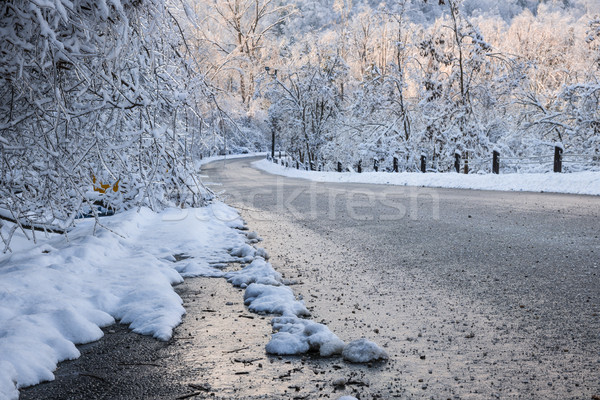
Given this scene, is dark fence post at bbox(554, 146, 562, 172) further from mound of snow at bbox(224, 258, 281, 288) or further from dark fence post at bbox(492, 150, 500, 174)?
mound of snow at bbox(224, 258, 281, 288)

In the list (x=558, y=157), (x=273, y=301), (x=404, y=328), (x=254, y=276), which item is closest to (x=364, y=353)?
(x=404, y=328)

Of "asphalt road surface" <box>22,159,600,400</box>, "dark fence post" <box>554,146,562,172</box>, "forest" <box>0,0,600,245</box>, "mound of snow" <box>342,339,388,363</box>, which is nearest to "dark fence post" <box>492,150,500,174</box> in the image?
"forest" <box>0,0,600,245</box>

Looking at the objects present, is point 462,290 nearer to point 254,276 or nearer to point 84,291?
point 254,276

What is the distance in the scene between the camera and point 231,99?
12336 millimetres

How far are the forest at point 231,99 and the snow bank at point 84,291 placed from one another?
0.49m

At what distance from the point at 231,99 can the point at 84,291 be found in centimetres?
854

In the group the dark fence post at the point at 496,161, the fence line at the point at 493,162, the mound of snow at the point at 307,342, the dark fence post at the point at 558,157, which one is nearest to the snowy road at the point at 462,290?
the mound of snow at the point at 307,342

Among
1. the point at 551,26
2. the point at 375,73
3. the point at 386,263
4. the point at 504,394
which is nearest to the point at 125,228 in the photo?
the point at 386,263

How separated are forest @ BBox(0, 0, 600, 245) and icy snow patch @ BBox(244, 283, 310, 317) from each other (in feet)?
4.07

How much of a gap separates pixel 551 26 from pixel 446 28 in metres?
31.0

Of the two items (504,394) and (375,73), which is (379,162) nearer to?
(375,73)

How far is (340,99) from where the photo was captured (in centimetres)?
3588

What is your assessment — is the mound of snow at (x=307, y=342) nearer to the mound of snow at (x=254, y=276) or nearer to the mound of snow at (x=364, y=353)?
the mound of snow at (x=364, y=353)

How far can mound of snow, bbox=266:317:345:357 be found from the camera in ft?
10.4
